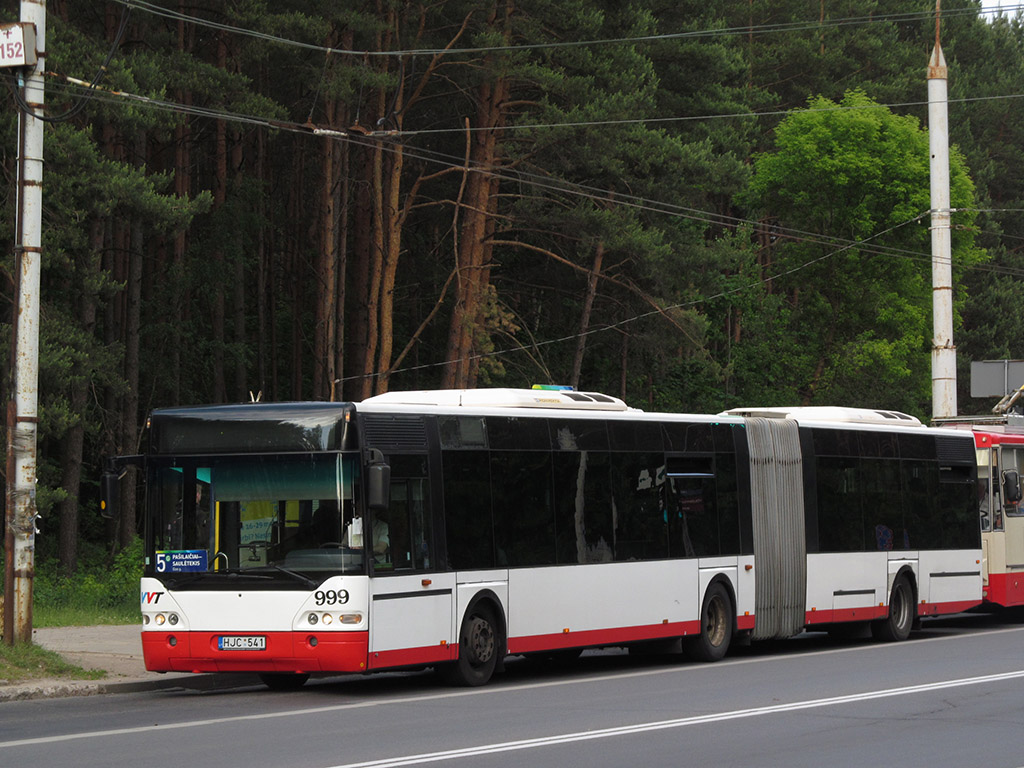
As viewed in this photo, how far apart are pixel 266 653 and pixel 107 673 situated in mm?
2689

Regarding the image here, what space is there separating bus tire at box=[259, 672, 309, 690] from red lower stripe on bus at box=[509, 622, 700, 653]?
7.33ft

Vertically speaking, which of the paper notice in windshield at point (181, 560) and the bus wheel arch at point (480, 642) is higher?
the paper notice in windshield at point (181, 560)

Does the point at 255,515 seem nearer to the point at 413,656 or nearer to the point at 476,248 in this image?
the point at 413,656

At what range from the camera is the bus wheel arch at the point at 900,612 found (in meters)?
23.3

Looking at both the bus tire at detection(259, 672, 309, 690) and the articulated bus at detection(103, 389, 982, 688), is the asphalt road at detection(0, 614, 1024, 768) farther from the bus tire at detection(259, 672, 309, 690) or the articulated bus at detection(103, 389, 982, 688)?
the articulated bus at detection(103, 389, 982, 688)

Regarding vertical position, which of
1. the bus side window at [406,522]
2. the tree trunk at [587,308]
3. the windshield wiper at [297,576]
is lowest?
the windshield wiper at [297,576]

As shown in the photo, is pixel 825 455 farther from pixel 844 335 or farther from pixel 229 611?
pixel 844 335

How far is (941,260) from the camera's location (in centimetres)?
3531

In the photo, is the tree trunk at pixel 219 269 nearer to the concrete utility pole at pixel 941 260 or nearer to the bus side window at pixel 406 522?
the concrete utility pole at pixel 941 260

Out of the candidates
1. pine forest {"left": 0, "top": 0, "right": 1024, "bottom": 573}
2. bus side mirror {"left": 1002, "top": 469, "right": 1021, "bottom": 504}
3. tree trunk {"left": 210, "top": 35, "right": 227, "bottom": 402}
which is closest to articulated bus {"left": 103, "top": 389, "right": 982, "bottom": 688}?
bus side mirror {"left": 1002, "top": 469, "right": 1021, "bottom": 504}

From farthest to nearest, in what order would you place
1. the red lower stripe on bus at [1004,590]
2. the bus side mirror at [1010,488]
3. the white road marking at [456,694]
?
the bus side mirror at [1010,488]
the red lower stripe on bus at [1004,590]
the white road marking at [456,694]

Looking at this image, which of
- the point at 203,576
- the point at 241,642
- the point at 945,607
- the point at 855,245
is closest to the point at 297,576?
the point at 241,642

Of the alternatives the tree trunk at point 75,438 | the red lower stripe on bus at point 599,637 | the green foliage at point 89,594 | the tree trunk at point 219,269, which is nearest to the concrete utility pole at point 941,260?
the red lower stripe on bus at point 599,637

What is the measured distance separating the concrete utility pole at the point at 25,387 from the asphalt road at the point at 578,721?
1.67 metres
